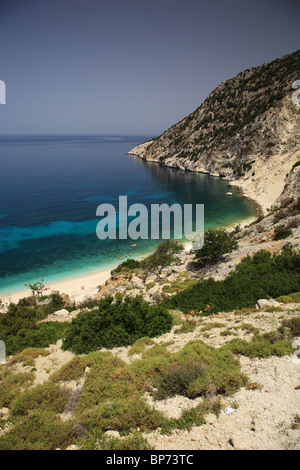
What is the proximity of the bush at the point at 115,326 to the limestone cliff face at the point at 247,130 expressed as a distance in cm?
4639

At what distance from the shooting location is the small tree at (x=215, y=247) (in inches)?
957

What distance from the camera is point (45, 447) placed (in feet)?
19.7

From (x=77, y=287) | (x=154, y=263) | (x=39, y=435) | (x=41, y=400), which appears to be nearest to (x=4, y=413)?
(x=41, y=400)

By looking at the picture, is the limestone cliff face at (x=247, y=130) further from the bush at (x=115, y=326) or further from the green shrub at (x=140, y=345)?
the green shrub at (x=140, y=345)

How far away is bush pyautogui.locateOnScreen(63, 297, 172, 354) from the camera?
11516mm

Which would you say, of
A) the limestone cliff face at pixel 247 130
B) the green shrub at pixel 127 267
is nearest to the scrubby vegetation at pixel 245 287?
the green shrub at pixel 127 267

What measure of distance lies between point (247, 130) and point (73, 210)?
57747 mm

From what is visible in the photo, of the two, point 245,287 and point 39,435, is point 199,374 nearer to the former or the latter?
point 39,435

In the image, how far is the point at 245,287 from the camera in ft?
51.2

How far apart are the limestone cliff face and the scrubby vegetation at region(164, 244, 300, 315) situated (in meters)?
38.2

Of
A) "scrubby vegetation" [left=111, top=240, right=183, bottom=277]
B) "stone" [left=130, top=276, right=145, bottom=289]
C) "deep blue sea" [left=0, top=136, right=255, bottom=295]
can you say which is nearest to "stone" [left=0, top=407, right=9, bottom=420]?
"stone" [left=130, top=276, right=145, bottom=289]

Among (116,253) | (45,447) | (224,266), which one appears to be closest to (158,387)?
(45,447)

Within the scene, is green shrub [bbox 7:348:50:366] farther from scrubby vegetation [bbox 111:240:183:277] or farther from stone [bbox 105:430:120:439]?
scrubby vegetation [bbox 111:240:183:277]

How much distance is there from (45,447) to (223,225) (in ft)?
135
